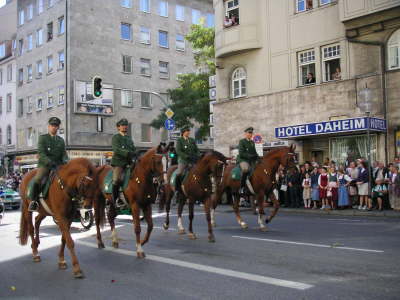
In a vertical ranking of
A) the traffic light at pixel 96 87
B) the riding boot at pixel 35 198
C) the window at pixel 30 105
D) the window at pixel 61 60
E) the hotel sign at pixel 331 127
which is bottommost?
the riding boot at pixel 35 198

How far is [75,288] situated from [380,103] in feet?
62.3

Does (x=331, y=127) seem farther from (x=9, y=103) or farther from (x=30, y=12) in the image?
(x=9, y=103)

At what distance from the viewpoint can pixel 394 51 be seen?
22.2 metres

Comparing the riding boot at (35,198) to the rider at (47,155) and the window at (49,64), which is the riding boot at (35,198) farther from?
the window at (49,64)

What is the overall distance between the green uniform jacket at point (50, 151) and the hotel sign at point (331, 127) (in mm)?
14973

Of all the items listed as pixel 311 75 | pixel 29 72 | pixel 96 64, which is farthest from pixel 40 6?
pixel 311 75

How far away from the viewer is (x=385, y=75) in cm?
2223

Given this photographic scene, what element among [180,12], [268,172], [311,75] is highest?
[180,12]

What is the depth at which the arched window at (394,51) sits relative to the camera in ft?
72.3

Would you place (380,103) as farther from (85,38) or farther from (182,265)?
(85,38)

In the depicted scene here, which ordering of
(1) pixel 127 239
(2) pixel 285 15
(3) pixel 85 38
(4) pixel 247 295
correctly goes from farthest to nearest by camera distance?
(3) pixel 85 38
(2) pixel 285 15
(1) pixel 127 239
(4) pixel 247 295

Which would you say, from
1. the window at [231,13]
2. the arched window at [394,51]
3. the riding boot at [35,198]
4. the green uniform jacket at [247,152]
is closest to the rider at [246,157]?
the green uniform jacket at [247,152]

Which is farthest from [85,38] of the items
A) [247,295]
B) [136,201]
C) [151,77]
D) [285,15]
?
[247,295]

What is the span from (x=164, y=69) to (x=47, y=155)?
45904mm
